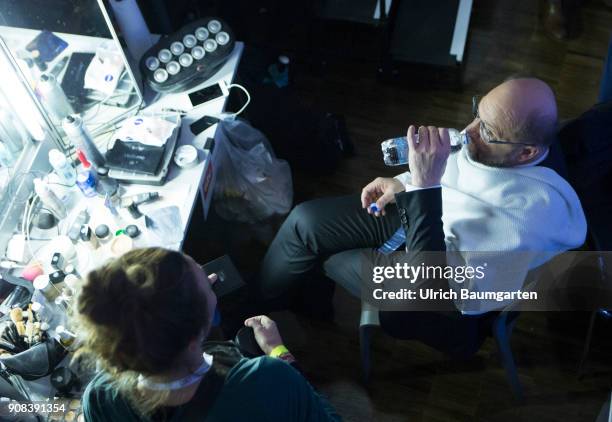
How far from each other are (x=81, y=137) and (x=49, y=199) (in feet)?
0.68

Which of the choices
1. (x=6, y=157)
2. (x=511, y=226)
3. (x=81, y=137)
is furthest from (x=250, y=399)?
(x=6, y=157)

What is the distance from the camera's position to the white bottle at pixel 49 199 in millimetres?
1620

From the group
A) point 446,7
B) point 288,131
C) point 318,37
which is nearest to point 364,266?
point 288,131

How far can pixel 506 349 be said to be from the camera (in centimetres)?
171

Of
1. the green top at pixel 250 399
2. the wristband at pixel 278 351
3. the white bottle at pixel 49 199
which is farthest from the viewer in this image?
the white bottle at pixel 49 199

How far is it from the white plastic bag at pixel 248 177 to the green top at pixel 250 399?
101 centimetres

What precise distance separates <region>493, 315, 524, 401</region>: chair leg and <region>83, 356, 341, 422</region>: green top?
0.64m

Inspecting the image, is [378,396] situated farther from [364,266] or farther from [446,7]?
[446,7]

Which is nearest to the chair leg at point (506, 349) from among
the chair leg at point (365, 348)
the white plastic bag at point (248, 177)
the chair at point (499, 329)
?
the chair at point (499, 329)

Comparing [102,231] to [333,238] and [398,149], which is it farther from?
[398,149]

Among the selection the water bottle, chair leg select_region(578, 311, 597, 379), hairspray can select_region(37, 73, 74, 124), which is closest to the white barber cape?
the water bottle

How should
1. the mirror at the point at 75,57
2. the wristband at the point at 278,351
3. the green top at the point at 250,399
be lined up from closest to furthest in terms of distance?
1. the green top at the point at 250,399
2. the wristband at the point at 278,351
3. the mirror at the point at 75,57

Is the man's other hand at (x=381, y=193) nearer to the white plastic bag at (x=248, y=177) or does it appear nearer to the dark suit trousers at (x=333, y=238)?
the dark suit trousers at (x=333, y=238)

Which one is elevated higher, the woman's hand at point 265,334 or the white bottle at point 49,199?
the white bottle at point 49,199
